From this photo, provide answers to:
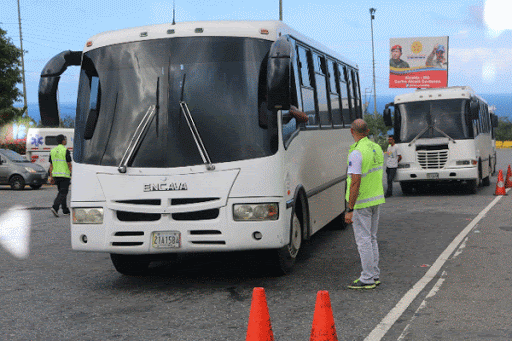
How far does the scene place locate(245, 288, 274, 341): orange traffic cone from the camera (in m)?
5.00

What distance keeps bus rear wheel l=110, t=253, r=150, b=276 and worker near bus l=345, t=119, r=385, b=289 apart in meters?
2.59

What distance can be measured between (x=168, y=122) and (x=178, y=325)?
88.5 inches

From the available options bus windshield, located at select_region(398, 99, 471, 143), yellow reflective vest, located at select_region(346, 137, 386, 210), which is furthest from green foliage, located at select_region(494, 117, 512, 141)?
yellow reflective vest, located at select_region(346, 137, 386, 210)

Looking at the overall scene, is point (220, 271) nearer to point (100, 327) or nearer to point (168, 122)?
point (168, 122)

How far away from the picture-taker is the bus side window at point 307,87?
30.5ft

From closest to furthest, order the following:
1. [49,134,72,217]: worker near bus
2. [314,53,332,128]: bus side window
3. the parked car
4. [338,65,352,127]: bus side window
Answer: [314,53,332,128]: bus side window
[338,65,352,127]: bus side window
[49,134,72,217]: worker near bus
the parked car

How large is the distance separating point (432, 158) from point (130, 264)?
12.8 metres

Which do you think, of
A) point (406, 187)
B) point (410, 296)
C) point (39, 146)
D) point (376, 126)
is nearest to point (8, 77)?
point (39, 146)

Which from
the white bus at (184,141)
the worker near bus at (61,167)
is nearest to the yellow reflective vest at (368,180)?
the white bus at (184,141)

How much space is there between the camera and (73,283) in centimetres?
838

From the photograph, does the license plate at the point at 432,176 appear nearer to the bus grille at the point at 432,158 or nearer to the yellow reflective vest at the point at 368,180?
the bus grille at the point at 432,158

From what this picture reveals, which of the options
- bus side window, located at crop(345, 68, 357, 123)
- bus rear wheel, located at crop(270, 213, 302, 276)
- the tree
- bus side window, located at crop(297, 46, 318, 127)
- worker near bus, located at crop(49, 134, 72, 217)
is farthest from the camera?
the tree

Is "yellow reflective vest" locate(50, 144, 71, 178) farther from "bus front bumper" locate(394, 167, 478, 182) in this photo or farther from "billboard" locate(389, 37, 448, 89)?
"billboard" locate(389, 37, 448, 89)

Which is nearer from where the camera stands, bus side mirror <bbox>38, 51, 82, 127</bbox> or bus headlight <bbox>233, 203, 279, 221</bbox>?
bus headlight <bbox>233, 203, 279, 221</bbox>
